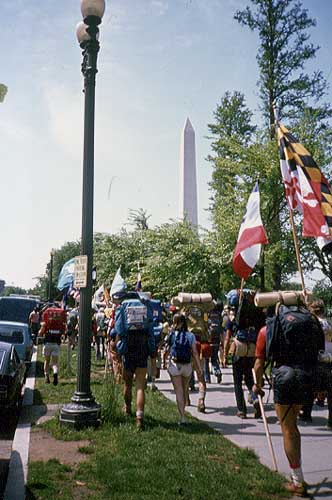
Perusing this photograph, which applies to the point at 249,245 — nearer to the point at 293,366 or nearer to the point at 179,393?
the point at 179,393

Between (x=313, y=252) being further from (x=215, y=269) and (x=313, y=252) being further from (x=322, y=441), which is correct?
(x=322, y=441)

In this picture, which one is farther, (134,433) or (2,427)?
(2,427)

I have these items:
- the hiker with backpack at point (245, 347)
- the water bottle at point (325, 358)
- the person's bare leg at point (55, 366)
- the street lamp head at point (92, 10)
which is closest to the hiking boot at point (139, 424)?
the hiker with backpack at point (245, 347)

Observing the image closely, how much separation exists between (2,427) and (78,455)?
2.55 m

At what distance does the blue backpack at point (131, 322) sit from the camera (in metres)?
7.41

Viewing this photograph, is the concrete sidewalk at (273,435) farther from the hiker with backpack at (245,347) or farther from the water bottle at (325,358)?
the water bottle at (325,358)

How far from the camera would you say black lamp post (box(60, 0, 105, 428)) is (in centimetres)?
703

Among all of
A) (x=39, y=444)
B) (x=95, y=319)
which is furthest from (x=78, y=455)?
(x=95, y=319)

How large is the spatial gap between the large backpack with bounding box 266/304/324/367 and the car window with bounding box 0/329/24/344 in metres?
9.83

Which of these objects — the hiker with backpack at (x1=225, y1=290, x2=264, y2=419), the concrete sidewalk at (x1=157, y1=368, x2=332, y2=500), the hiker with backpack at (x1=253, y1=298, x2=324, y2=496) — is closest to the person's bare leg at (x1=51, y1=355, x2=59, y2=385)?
the concrete sidewalk at (x1=157, y1=368, x2=332, y2=500)

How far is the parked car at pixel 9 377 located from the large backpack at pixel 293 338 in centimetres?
475

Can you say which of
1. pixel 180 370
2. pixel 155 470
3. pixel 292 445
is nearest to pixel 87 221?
pixel 180 370

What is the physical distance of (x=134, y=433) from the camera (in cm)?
655

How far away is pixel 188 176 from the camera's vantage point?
1545 inches
